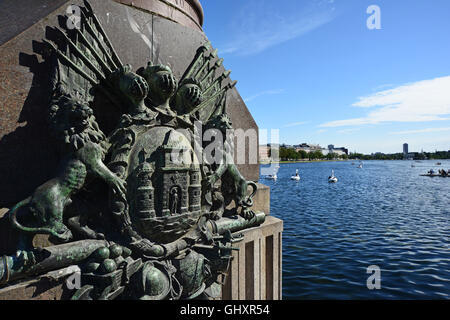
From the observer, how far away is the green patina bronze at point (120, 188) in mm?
2494

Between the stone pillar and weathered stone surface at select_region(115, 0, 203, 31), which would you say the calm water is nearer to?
the stone pillar

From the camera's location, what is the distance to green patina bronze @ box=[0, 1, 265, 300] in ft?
8.18

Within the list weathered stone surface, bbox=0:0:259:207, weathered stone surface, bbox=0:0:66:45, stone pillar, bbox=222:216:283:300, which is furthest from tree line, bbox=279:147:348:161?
weathered stone surface, bbox=0:0:259:207

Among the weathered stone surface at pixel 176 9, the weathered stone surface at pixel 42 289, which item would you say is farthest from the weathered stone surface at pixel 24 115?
the weathered stone surface at pixel 176 9

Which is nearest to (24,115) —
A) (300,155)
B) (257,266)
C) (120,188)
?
(120,188)

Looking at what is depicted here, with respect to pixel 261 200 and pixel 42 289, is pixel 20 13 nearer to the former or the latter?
pixel 42 289

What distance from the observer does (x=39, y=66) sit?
2646mm

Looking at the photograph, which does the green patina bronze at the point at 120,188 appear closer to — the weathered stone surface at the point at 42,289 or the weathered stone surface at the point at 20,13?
the weathered stone surface at the point at 42,289

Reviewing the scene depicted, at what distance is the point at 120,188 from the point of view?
2.76 m
